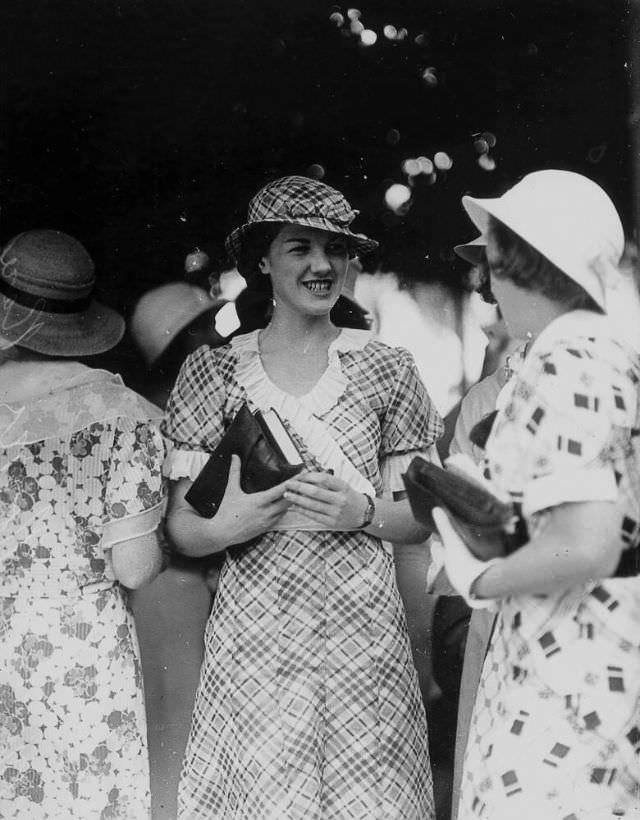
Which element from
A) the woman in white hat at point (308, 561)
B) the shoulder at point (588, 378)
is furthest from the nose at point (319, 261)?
the shoulder at point (588, 378)

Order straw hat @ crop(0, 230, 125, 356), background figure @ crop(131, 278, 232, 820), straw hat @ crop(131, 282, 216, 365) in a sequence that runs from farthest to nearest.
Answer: straw hat @ crop(131, 282, 216, 365), background figure @ crop(131, 278, 232, 820), straw hat @ crop(0, 230, 125, 356)

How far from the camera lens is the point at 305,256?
9.90 ft

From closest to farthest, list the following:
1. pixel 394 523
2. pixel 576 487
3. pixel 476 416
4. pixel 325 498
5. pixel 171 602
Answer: pixel 576 487 < pixel 325 498 < pixel 394 523 < pixel 476 416 < pixel 171 602

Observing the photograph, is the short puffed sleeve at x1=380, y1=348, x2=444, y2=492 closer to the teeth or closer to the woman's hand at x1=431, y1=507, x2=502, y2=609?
the teeth

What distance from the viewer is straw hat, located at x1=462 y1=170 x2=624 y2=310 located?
222 centimetres

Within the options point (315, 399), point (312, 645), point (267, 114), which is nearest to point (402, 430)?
point (315, 399)

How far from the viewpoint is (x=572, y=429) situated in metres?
2.09

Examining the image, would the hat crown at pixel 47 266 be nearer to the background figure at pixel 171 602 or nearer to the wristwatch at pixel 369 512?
the background figure at pixel 171 602

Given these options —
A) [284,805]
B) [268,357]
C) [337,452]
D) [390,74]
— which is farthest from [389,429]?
[390,74]

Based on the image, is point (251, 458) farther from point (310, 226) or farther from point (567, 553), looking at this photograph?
point (567, 553)

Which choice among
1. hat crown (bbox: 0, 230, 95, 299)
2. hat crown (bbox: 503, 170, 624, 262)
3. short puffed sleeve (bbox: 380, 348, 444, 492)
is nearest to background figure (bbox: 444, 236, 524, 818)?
short puffed sleeve (bbox: 380, 348, 444, 492)

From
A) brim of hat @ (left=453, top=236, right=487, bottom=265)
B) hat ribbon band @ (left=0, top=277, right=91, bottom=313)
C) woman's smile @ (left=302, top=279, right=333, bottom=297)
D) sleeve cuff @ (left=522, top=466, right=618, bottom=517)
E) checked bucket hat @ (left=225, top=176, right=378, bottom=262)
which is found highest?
checked bucket hat @ (left=225, top=176, right=378, bottom=262)

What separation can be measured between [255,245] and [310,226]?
0.20 meters

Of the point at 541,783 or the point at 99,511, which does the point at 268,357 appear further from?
the point at 541,783
